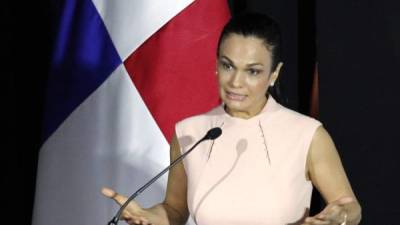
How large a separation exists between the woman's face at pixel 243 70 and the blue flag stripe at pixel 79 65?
2.15 ft

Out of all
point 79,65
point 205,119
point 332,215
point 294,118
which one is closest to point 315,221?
point 332,215

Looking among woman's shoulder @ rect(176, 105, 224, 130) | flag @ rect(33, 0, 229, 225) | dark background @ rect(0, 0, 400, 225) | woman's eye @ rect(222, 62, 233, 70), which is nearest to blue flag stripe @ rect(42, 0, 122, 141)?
flag @ rect(33, 0, 229, 225)

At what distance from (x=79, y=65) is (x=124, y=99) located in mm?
153

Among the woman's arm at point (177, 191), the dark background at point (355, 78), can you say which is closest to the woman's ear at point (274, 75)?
the woman's arm at point (177, 191)

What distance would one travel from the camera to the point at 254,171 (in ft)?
4.73

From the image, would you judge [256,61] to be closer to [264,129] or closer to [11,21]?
[264,129]

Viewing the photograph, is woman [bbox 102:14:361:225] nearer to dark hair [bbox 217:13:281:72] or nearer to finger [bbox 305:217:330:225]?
dark hair [bbox 217:13:281:72]

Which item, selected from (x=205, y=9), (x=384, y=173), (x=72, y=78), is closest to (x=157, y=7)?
(x=205, y=9)

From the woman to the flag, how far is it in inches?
20.4

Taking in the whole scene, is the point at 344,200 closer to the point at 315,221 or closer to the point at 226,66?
the point at 315,221

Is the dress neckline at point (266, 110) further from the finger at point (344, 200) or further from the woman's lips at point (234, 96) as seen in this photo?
the finger at point (344, 200)

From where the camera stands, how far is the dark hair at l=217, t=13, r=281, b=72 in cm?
145

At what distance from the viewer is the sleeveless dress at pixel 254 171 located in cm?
141

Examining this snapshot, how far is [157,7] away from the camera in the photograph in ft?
6.76
